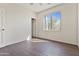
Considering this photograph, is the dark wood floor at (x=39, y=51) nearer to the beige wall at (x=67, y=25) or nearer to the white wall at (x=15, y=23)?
the white wall at (x=15, y=23)

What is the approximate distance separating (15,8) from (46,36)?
354 cm

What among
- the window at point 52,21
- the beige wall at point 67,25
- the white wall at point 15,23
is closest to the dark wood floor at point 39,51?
the white wall at point 15,23

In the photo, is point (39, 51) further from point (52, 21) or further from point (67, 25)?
point (52, 21)

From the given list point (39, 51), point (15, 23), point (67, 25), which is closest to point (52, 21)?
point (67, 25)

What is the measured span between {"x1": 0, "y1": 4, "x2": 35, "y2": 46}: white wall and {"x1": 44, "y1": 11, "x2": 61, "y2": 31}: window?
1633mm

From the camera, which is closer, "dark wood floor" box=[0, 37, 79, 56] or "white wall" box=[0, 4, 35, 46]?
"dark wood floor" box=[0, 37, 79, 56]

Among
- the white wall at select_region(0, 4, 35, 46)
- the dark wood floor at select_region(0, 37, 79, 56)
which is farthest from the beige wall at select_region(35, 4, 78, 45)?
the white wall at select_region(0, 4, 35, 46)

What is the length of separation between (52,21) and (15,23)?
303 cm

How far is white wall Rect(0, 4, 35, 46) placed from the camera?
5223 millimetres

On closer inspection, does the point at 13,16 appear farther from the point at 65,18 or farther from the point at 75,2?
the point at 75,2

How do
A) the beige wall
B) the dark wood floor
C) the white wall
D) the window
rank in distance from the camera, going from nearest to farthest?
1. the dark wood floor
2. the white wall
3. the beige wall
4. the window

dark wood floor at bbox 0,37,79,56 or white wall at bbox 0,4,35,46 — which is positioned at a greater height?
white wall at bbox 0,4,35,46

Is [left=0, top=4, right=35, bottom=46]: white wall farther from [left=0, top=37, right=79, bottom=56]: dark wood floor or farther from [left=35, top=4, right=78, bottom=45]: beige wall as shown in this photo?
[left=35, top=4, right=78, bottom=45]: beige wall

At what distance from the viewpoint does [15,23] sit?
6.06 m
